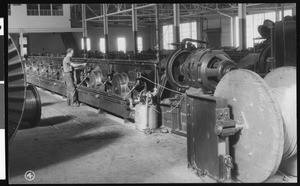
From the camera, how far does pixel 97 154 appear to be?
452cm

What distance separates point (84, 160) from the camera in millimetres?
4285

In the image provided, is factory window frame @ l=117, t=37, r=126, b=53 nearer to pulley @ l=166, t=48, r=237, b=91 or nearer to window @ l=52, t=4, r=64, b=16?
window @ l=52, t=4, r=64, b=16

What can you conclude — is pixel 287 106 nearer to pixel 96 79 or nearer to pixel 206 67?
pixel 206 67

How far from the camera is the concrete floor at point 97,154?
371cm

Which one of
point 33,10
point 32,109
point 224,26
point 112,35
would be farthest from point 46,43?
point 32,109

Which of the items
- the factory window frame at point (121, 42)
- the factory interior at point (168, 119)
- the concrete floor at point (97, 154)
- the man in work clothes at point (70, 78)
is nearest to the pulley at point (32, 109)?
the factory interior at point (168, 119)

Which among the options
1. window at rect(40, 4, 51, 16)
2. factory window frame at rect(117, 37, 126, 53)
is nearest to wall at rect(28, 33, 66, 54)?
window at rect(40, 4, 51, 16)

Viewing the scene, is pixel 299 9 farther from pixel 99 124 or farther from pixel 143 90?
pixel 99 124

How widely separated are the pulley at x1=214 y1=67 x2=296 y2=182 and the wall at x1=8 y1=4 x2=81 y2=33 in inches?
719

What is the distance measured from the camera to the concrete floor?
3.71m

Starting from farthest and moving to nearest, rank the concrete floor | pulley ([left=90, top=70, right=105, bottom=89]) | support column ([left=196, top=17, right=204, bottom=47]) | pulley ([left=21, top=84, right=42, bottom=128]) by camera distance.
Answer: support column ([left=196, top=17, right=204, bottom=47]) → pulley ([left=90, top=70, right=105, bottom=89]) → pulley ([left=21, top=84, right=42, bottom=128]) → the concrete floor

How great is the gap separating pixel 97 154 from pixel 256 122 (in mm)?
2253

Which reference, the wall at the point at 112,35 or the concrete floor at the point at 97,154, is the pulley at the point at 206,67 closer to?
the concrete floor at the point at 97,154

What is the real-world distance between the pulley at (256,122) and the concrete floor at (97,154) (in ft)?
1.53
